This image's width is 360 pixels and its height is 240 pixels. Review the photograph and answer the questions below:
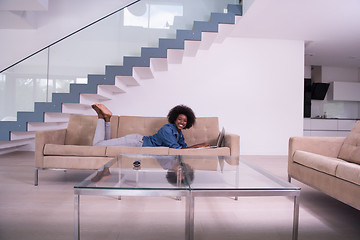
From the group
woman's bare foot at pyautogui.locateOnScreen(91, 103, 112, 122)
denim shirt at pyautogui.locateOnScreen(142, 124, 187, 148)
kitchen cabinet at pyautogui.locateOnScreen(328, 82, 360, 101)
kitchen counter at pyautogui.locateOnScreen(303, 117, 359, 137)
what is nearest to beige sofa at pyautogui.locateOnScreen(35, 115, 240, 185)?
denim shirt at pyautogui.locateOnScreen(142, 124, 187, 148)

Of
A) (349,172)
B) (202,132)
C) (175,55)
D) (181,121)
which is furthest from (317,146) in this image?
(175,55)

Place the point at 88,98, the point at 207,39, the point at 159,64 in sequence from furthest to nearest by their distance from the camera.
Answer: the point at 159,64, the point at 207,39, the point at 88,98

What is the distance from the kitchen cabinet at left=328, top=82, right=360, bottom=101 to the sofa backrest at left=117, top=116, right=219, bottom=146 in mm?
5869

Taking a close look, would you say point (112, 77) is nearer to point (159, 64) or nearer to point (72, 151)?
point (159, 64)

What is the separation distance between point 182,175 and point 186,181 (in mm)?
175

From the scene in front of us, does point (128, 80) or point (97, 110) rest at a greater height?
point (128, 80)

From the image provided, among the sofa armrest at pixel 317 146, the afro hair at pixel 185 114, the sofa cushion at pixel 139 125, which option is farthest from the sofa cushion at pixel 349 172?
the sofa cushion at pixel 139 125

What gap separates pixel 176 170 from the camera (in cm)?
193

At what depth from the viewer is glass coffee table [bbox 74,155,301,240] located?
53.9 inches

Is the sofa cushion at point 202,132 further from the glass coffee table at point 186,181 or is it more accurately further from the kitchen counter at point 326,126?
the kitchen counter at point 326,126

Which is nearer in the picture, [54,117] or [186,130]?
[186,130]

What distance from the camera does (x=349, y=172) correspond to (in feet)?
5.98

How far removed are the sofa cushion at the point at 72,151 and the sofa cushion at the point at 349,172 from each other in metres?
2.28

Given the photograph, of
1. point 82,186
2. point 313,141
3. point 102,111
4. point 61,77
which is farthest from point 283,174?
point 61,77
